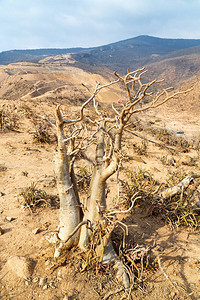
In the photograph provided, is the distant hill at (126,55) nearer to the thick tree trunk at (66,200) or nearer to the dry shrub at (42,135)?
the dry shrub at (42,135)

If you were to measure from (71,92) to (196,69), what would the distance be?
30114mm

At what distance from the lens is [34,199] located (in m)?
2.79

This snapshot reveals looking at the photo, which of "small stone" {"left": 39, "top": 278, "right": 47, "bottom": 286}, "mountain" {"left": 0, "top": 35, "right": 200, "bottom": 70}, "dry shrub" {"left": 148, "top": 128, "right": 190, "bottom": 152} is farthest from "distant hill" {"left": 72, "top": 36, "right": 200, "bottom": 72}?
"small stone" {"left": 39, "top": 278, "right": 47, "bottom": 286}

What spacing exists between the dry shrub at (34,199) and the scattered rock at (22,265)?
2.90ft

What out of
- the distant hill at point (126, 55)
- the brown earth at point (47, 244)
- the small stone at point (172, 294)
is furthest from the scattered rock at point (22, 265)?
the distant hill at point (126, 55)

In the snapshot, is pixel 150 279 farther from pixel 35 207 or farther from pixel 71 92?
pixel 71 92

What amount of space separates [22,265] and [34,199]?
1107 millimetres

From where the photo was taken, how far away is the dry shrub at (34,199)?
2.73 meters

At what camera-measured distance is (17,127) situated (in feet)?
20.5

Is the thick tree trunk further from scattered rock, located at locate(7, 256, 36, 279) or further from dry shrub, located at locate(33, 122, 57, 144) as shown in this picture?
dry shrub, located at locate(33, 122, 57, 144)

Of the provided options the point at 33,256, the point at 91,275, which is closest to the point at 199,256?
the point at 91,275

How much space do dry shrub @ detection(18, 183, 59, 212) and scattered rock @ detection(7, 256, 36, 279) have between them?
2.90 feet

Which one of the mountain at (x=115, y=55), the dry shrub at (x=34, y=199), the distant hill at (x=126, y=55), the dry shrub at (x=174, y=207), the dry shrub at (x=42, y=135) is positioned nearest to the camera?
the dry shrub at (x=174, y=207)

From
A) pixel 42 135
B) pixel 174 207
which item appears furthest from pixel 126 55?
pixel 174 207
